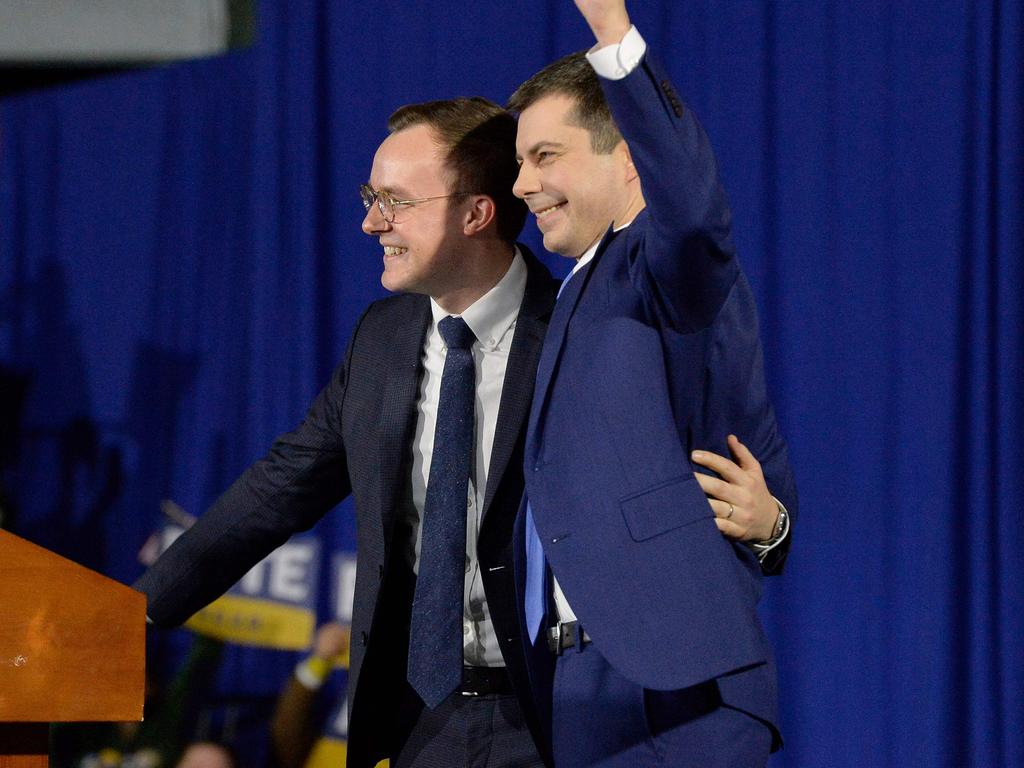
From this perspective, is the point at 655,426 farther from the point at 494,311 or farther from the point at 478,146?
the point at 478,146

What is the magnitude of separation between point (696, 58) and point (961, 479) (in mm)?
1148

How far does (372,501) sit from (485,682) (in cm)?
30

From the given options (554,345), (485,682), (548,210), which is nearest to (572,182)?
(548,210)

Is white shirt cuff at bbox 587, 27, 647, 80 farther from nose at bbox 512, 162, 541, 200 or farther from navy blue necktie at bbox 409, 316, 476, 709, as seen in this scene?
navy blue necktie at bbox 409, 316, 476, 709

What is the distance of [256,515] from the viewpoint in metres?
1.98

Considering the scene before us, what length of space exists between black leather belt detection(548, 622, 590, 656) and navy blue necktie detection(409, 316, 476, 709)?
0.33 metres

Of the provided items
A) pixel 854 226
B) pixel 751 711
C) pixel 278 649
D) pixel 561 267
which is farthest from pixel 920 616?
pixel 278 649

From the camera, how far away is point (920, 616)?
278cm

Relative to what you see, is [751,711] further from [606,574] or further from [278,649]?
[278,649]

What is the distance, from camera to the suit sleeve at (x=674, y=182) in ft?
3.92

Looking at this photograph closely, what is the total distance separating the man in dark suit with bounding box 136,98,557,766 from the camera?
1.77 metres

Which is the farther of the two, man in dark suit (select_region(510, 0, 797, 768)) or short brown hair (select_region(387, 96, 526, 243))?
short brown hair (select_region(387, 96, 526, 243))

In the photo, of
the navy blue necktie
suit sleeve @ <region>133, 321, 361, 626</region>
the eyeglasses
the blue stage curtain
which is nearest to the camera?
the navy blue necktie

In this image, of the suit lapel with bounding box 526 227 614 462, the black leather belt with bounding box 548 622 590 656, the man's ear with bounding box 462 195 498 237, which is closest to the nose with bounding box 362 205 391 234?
the man's ear with bounding box 462 195 498 237
